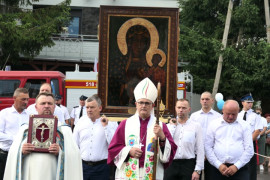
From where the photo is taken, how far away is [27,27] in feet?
72.9

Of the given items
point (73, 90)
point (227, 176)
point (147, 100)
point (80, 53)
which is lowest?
point (227, 176)

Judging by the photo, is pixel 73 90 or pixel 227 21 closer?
pixel 73 90

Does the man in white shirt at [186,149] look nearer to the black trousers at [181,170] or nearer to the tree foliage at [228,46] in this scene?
the black trousers at [181,170]

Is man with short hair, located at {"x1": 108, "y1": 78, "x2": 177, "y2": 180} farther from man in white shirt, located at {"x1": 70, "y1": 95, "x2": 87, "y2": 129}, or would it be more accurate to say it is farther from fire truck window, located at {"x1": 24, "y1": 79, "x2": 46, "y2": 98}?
fire truck window, located at {"x1": 24, "y1": 79, "x2": 46, "y2": 98}

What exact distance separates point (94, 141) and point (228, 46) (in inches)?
511

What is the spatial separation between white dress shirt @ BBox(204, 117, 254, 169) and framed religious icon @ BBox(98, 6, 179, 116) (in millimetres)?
1950

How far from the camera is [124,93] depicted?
9672 millimetres

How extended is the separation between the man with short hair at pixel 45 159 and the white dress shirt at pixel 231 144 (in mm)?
2408

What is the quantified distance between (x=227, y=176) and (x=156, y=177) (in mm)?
1705

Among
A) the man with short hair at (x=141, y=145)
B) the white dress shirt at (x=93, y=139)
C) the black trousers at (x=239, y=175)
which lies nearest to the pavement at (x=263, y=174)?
the black trousers at (x=239, y=175)

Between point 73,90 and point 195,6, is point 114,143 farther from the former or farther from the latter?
point 195,6

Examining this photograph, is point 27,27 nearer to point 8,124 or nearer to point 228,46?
point 228,46

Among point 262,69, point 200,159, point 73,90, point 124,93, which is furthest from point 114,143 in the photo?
point 262,69

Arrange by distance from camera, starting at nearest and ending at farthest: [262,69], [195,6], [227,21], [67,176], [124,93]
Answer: [67,176], [124,93], [262,69], [227,21], [195,6]
